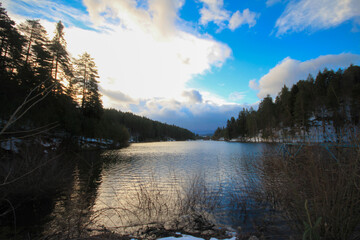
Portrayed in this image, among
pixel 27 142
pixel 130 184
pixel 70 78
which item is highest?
pixel 70 78

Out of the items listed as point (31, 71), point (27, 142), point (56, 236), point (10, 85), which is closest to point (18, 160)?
point (27, 142)

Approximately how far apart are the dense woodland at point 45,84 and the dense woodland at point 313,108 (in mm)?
9807

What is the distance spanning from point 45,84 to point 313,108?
48.4m

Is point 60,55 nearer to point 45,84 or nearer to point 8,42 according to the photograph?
point 8,42

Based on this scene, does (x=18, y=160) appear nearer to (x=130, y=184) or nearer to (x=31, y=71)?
(x=130, y=184)

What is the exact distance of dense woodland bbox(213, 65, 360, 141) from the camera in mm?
6752

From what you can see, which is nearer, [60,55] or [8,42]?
[8,42]

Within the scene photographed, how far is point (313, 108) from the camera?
130ft

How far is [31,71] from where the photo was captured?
71.9 feet

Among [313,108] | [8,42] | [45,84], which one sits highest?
[8,42]

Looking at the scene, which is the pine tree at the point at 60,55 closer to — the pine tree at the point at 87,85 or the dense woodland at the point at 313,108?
the pine tree at the point at 87,85

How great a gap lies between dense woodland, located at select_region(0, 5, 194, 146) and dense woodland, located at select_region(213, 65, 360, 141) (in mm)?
9807

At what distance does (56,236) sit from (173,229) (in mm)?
3764

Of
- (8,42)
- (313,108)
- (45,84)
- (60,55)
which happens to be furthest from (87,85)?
(313,108)
